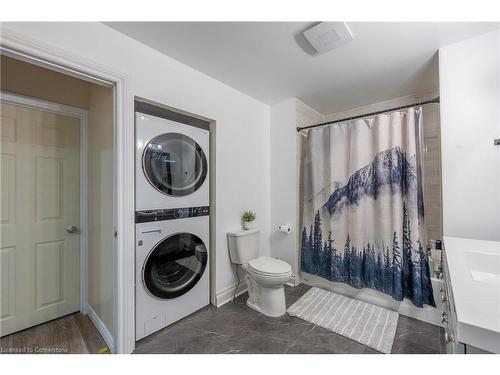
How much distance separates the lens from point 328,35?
1414 millimetres

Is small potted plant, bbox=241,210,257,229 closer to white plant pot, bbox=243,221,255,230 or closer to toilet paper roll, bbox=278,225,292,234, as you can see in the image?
white plant pot, bbox=243,221,255,230

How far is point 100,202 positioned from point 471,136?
285 centimetres

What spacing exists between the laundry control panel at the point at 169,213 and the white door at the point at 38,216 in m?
0.88

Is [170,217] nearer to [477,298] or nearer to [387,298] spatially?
[477,298]

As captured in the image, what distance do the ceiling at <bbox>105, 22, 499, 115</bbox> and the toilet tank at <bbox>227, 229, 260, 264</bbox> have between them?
153 centimetres

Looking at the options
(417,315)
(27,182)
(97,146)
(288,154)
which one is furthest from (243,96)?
(417,315)

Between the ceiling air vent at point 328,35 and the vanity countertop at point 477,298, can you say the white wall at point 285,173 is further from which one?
the vanity countertop at point 477,298

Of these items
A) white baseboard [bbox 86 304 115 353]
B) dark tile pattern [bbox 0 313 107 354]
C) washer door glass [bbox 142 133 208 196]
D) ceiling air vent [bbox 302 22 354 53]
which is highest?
ceiling air vent [bbox 302 22 354 53]

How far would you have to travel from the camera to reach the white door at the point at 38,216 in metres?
1.61

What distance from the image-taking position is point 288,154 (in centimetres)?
252

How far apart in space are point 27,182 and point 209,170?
4.75 feet

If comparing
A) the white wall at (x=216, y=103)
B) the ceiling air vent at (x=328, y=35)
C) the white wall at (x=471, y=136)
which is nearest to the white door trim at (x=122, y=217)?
the white wall at (x=216, y=103)

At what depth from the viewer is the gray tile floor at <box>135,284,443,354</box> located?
4.83 ft

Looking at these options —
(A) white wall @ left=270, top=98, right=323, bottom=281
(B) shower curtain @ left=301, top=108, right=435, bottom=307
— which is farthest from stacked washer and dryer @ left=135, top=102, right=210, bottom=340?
(B) shower curtain @ left=301, top=108, right=435, bottom=307
